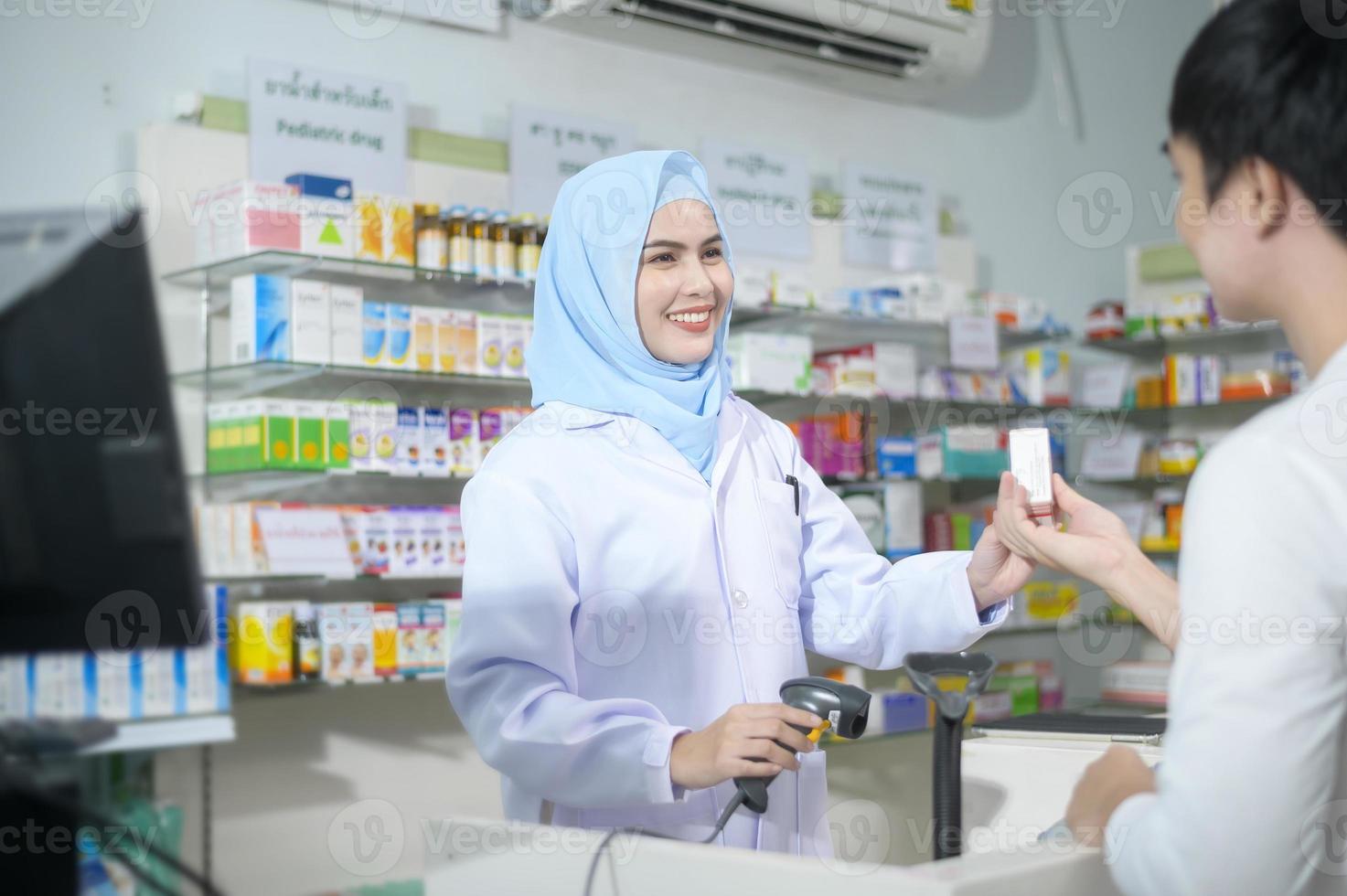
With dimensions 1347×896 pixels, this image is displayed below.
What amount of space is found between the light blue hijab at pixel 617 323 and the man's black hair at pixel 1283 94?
3.63ft

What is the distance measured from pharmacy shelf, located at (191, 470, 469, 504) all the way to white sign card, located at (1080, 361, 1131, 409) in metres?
3.05

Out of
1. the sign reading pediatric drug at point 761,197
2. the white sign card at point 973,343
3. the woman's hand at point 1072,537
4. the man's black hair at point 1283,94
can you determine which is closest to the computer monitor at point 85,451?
the man's black hair at point 1283,94

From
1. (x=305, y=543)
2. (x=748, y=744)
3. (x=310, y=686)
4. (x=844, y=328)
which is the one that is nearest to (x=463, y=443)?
(x=305, y=543)

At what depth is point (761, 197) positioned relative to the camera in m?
5.16

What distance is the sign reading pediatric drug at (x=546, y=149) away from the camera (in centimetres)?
444

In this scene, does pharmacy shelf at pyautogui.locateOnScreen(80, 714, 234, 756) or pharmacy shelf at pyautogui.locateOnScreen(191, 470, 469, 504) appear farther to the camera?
pharmacy shelf at pyautogui.locateOnScreen(191, 470, 469, 504)

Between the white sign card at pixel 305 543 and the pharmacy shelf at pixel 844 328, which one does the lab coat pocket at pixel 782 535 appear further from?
the pharmacy shelf at pixel 844 328

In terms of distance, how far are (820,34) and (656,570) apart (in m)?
3.67

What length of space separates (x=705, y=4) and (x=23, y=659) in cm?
432

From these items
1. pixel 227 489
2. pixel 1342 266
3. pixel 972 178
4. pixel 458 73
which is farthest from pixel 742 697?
pixel 972 178

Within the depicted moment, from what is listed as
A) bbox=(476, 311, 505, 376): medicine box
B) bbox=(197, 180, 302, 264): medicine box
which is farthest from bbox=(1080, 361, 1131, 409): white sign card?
bbox=(197, 180, 302, 264): medicine box

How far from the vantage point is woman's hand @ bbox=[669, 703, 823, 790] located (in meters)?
1.55

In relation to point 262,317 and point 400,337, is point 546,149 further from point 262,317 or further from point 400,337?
point 262,317

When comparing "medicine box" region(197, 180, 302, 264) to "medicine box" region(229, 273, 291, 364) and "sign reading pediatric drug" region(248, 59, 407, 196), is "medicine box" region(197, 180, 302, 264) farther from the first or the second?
"sign reading pediatric drug" region(248, 59, 407, 196)
